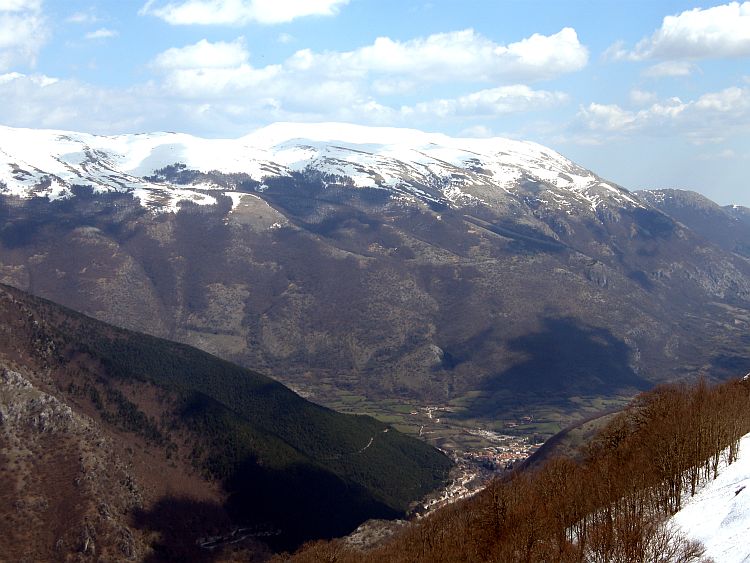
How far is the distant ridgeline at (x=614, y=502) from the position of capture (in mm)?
70562

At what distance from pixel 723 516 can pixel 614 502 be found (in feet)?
62.0

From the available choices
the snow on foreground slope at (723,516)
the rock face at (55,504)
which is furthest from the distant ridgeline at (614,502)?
the rock face at (55,504)

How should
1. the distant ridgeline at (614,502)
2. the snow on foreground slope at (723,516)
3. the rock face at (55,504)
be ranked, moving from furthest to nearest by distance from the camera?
the rock face at (55,504)
the distant ridgeline at (614,502)
the snow on foreground slope at (723,516)

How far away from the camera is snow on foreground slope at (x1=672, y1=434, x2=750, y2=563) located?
209ft

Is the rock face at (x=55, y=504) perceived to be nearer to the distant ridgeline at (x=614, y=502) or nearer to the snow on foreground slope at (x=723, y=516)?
the distant ridgeline at (x=614, y=502)

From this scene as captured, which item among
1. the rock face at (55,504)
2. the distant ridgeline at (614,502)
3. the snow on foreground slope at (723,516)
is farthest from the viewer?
the rock face at (55,504)

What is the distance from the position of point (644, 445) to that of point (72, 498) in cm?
13964

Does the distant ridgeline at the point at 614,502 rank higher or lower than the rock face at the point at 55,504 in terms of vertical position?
higher

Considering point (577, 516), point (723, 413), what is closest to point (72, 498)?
point (577, 516)

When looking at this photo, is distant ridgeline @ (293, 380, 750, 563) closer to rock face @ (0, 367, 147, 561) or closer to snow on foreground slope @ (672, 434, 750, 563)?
snow on foreground slope @ (672, 434, 750, 563)

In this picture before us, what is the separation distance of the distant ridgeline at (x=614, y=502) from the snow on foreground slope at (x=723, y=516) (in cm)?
154

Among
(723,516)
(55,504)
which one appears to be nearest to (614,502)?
(723,516)

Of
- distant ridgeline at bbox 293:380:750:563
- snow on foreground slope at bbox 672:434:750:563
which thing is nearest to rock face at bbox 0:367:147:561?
distant ridgeline at bbox 293:380:750:563

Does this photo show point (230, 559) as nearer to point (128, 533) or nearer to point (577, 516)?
point (128, 533)
